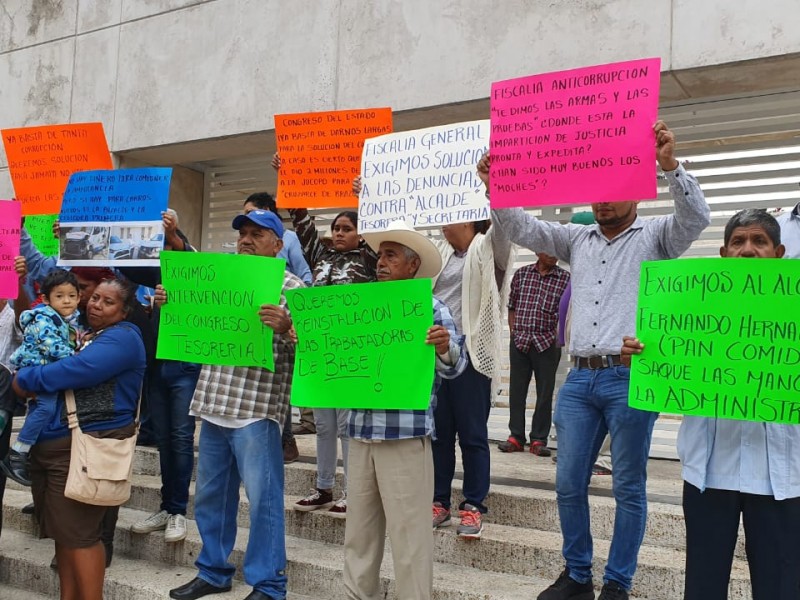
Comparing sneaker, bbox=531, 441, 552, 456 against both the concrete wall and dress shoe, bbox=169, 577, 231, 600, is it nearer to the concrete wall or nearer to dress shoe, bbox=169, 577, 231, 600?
the concrete wall

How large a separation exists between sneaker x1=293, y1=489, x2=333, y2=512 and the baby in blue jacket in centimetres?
159

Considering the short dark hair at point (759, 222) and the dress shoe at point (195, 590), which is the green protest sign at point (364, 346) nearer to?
the short dark hair at point (759, 222)

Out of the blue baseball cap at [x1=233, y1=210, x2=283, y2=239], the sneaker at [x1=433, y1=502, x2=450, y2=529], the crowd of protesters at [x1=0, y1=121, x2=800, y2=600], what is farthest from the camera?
the sneaker at [x1=433, y1=502, x2=450, y2=529]

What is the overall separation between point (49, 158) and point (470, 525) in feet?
12.6

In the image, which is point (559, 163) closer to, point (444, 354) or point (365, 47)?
point (444, 354)

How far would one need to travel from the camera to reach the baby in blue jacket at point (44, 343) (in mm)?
3986

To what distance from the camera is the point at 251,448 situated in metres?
3.98

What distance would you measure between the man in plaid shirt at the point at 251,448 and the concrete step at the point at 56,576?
1.02 feet

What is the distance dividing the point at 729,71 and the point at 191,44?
517 centimetres

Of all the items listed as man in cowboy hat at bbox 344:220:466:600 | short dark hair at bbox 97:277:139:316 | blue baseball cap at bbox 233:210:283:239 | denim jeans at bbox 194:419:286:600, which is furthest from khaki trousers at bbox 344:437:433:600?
short dark hair at bbox 97:277:139:316

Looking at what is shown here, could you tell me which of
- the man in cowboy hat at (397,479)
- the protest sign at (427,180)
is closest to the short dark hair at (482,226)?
the protest sign at (427,180)

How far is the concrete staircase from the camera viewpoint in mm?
4062

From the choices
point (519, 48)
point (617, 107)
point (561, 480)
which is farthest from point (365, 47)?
point (561, 480)

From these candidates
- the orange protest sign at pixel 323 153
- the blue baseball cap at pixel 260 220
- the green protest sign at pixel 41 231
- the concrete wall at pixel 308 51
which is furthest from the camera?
the green protest sign at pixel 41 231
